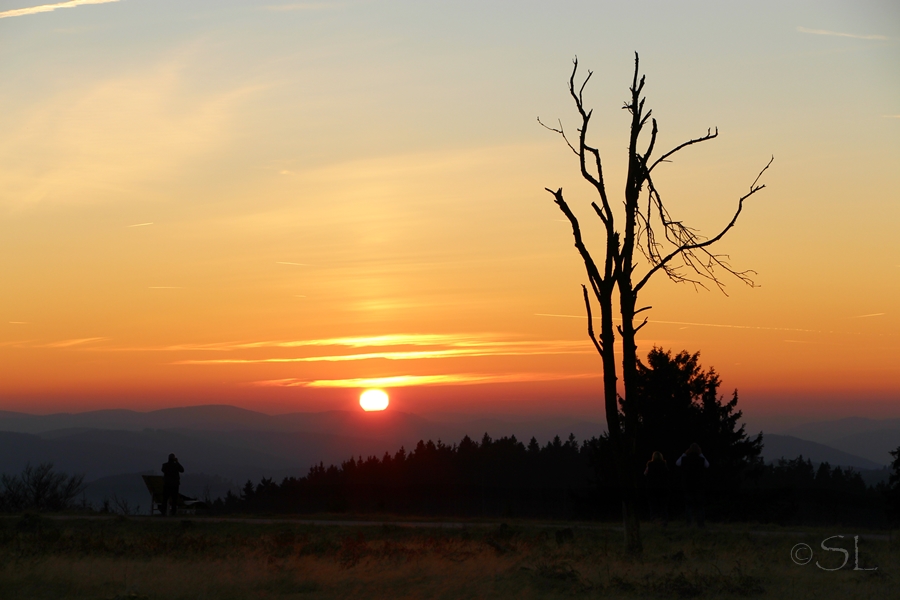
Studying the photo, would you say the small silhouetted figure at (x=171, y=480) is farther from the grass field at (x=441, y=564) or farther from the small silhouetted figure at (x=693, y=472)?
the small silhouetted figure at (x=693, y=472)

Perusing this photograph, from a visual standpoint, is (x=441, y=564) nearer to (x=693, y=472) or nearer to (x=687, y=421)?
(x=693, y=472)

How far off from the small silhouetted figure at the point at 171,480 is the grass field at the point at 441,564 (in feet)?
11.1

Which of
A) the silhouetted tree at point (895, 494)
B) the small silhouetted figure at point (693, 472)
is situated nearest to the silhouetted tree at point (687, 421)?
the silhouetted tree at point (895, 494)

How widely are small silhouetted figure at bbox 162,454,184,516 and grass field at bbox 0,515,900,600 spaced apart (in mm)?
3379

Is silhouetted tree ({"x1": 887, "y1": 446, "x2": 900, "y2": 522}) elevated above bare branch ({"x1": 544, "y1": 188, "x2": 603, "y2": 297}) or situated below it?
below

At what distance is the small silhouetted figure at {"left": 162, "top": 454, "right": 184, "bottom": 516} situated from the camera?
2693 cm

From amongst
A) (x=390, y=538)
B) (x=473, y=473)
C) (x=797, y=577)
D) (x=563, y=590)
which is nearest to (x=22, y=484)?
(x=390, y=538)

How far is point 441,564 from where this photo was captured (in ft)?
54.7

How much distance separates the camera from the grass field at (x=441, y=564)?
14391 millimetres

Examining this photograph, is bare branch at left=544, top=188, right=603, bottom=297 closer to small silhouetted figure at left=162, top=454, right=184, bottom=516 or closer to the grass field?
the grass field

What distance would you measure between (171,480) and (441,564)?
1329cm

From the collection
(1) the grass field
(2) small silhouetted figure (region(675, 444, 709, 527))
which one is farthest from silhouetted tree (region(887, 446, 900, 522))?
(1) the grass field

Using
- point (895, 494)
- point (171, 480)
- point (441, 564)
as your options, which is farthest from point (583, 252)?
point (895, 494)

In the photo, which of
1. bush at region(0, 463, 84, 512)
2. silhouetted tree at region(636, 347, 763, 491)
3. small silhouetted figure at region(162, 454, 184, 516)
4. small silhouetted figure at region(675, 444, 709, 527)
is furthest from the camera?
silhouetted tree at region(636, 347, 763, 491)
